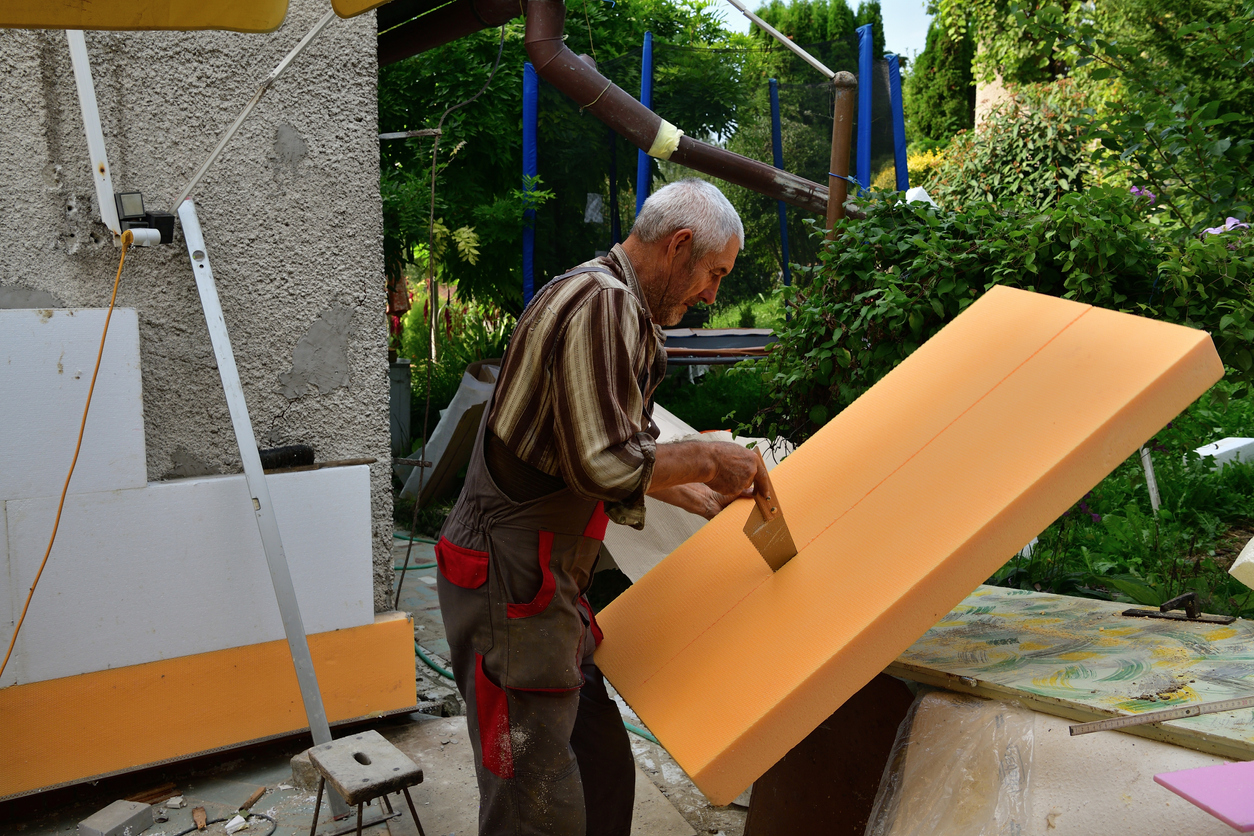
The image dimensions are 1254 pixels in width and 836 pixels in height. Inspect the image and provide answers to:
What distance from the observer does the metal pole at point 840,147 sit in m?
3.15

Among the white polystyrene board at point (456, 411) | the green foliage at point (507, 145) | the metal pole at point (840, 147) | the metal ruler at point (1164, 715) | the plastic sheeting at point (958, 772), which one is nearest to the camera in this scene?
the metal ruler at point (1164, 715)

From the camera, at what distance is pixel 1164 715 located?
1262 millimetres

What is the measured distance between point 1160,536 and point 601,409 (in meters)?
2.71

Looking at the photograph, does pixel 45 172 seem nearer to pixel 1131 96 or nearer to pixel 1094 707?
pixel 1094 707

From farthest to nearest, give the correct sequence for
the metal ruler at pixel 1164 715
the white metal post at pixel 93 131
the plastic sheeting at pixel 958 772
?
the white metal post at pixel 93 131 → the plastic sheeting at pixel 958 772 → the metal ruler at pixel 1164 715

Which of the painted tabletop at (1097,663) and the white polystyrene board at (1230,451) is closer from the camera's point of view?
the painted tabletop at (1097,663)

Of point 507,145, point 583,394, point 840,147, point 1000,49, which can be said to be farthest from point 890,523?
point 1000,49

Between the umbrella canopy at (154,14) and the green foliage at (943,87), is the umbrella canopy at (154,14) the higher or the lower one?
the lower one

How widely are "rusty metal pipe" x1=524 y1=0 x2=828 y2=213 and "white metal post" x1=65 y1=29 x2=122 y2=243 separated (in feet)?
8.09

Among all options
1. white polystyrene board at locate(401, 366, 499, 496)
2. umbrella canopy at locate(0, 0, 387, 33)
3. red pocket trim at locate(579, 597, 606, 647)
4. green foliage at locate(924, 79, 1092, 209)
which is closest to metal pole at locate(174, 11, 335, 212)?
umbrella canopy at locate(0, 0, 387, 33)

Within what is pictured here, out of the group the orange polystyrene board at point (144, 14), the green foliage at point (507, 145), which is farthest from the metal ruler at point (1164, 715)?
the green foliage at point (507, 145)

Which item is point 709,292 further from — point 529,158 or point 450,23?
point 529,158

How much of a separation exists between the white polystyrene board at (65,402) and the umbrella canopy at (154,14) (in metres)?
1.18

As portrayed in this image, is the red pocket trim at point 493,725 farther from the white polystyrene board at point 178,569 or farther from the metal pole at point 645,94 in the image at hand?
the metal pole at point 645,94
